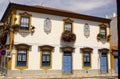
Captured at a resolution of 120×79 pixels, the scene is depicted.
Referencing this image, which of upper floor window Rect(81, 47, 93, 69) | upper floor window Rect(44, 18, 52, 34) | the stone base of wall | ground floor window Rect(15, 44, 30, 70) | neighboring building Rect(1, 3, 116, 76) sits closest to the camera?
the stone base of wall

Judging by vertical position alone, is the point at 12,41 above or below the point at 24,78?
above

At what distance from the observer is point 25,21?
2134 cm

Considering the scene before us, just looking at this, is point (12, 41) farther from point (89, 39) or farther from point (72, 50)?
point (89, 39)

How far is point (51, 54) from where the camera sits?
73.6 feet

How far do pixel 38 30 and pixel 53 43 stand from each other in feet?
8.10

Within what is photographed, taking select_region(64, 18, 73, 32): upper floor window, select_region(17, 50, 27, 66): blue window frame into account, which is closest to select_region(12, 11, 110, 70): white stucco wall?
select_region(64, 18, 73, 32): upper floor window

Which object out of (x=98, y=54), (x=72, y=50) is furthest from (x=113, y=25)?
(x=72, y=50)

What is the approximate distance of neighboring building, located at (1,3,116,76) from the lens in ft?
67.9

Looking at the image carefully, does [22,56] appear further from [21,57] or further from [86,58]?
[86,58]

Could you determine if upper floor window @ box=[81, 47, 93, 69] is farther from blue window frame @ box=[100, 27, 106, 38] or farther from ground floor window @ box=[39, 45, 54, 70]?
ground floor window @ box=[39, 45, 54, 70]

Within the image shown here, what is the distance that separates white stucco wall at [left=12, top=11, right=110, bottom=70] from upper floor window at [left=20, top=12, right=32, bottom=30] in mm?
497

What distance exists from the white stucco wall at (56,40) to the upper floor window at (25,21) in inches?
19.6

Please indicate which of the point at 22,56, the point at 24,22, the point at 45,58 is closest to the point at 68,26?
the point at 45,58

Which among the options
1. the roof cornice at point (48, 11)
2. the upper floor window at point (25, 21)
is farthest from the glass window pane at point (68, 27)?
the upper floor window at point (25, 21)
